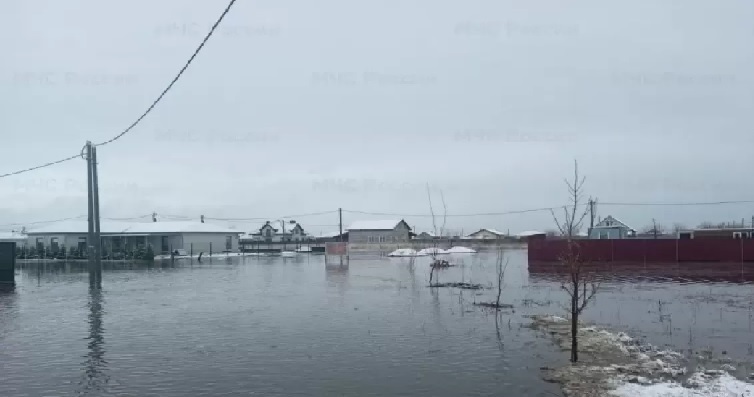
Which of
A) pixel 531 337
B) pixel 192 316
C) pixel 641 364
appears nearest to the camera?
pixel 641 364

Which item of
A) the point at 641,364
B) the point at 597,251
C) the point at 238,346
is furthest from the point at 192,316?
the point at 597,251

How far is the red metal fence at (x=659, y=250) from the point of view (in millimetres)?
38969

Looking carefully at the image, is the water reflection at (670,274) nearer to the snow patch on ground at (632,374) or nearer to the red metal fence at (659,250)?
the red metal fence at (659,250)

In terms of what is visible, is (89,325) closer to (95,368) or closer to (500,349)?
(95,368)

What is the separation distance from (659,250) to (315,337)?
3380 centimetres

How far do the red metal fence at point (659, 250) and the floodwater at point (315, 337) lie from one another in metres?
17.2

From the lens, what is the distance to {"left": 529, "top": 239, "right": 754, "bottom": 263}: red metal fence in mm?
38969

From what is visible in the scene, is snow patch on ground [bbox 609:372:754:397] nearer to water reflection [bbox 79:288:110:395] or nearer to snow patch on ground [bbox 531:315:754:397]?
snow patch on ground [bbox 531:315:754:397]

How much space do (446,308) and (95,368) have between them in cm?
951

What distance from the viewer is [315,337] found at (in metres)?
13.0

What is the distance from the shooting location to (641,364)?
32.8 feet

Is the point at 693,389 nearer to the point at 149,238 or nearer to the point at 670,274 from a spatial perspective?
the point at 670,274

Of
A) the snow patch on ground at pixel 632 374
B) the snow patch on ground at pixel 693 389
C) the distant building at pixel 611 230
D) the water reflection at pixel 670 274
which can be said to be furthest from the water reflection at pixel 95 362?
the distant building at pixel 611 230

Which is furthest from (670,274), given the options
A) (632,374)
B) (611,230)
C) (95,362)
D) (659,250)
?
(611,230)
